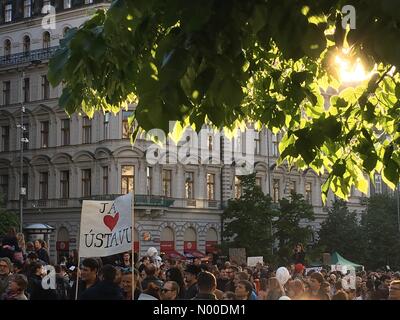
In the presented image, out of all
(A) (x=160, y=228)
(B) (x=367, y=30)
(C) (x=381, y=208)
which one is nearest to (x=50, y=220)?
(A) (x=160, y=228)

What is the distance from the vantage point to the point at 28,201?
47.3 m

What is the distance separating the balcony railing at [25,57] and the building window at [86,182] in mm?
8405

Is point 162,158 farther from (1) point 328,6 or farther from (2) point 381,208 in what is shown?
(1) point 328,6

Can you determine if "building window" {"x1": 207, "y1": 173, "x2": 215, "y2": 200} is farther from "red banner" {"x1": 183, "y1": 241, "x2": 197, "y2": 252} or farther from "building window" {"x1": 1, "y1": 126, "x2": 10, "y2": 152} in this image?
"building window" {"x1": 1, "y1": 126, "x2": 10, "y2": 152}

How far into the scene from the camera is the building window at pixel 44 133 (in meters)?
47.8

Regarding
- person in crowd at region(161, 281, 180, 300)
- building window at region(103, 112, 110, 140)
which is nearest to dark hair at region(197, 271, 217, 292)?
person in crowd at region(161, 281, 180, 300)

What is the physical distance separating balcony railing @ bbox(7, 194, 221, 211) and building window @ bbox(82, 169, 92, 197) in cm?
50

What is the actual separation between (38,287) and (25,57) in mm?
41517

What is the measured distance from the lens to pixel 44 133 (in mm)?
48000

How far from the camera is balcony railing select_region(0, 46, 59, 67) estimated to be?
4703 cm

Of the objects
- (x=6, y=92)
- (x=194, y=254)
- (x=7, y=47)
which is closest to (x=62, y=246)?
(x=194, y=254)

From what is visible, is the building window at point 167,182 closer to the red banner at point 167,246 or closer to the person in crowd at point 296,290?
the red banner at point 167,246

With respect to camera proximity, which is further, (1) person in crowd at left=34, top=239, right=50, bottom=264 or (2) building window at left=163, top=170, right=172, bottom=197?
(2) building window at left=163, top=170, right=172, bottom=197

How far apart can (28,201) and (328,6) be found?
150 ft
